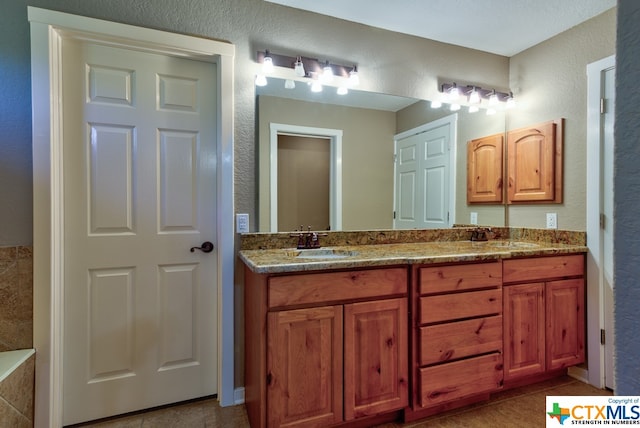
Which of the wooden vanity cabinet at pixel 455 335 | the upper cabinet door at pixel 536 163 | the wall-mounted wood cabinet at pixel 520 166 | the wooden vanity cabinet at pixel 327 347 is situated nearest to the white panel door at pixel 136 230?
the wooden vanity cabinet at pixel 327 347

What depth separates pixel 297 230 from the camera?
2062mm

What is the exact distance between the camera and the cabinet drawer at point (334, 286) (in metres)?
1.42

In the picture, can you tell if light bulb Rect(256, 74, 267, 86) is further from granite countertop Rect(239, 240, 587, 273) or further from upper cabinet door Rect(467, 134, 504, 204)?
upper cabinet door Rect(467, 134, 504, 204)

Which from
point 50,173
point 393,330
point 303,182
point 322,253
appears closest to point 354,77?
point 303,182

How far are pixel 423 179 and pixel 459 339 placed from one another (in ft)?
4.03

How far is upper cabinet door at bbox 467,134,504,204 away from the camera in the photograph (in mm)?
2637

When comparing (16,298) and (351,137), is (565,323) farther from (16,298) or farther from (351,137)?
(16,298)

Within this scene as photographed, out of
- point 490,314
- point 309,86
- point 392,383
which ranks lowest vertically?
point 392,383

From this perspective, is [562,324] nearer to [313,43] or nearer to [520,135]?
[520,135]

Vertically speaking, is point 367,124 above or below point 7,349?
above

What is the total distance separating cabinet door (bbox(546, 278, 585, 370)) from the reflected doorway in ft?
5.07

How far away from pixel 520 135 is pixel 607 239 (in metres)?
1.01

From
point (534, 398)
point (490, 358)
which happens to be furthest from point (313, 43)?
point (534, 398)

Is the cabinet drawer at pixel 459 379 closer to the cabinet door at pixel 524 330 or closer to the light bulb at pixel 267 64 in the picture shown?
the cabinet door at pixel 524 330
